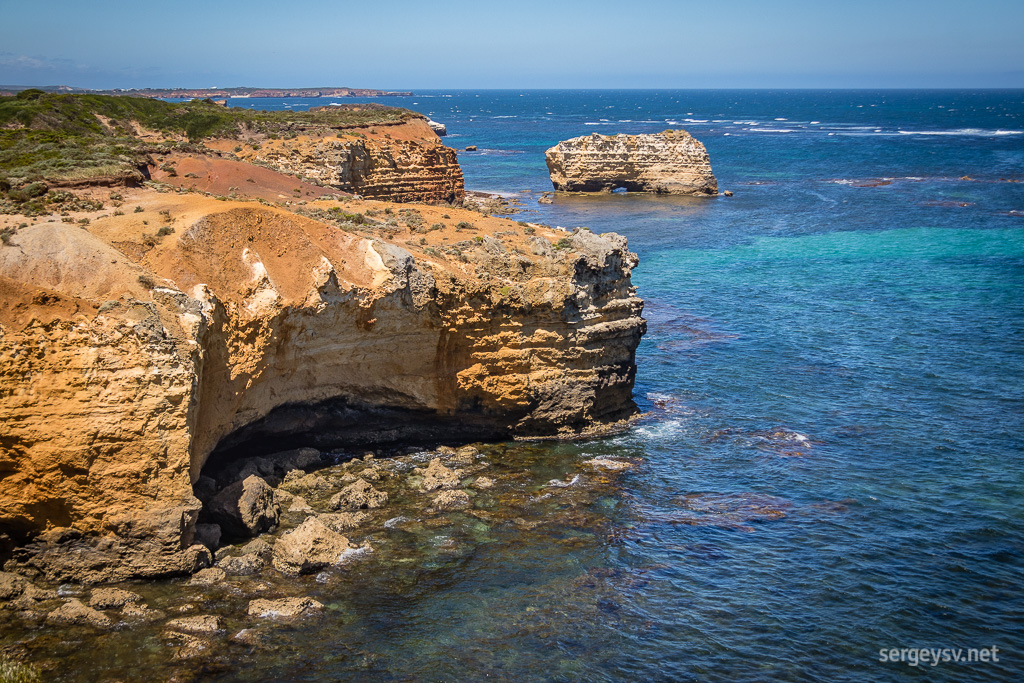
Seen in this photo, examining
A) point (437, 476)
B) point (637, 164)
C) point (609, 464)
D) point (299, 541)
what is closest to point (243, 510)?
point (299, 541)

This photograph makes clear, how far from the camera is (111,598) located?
17.5m

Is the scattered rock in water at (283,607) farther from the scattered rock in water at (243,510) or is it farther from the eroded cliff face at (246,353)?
the scattered rock in water at (243,510)

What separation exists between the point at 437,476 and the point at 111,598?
953cm

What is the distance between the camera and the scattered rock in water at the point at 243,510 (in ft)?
66.9

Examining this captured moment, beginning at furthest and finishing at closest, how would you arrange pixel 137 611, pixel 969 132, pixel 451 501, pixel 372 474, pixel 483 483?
pixel 969 132
pixel 372 474
pixel 483 483
pixel 451 501
pixel 137 611

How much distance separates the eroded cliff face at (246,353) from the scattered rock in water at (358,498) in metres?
3.33

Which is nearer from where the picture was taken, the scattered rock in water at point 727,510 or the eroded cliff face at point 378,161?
the scattered rock in water at point 727,510

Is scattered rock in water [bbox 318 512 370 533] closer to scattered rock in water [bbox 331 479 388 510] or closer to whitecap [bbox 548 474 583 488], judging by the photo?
scattered rock in water [bbox 331 479 388 510]

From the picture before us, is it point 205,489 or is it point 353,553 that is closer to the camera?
point 353,553

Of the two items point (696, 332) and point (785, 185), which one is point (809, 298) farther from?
point (785, 185)

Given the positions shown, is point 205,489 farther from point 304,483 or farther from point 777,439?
point 777,439

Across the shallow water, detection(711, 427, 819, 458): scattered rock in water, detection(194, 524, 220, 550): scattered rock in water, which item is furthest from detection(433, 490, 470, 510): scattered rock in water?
detection(711, 427, 819, 458): scattered rock in water

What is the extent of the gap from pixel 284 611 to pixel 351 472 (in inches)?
295

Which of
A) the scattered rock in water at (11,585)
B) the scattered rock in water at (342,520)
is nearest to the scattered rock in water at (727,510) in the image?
the scattered rock in water at (342,520)
